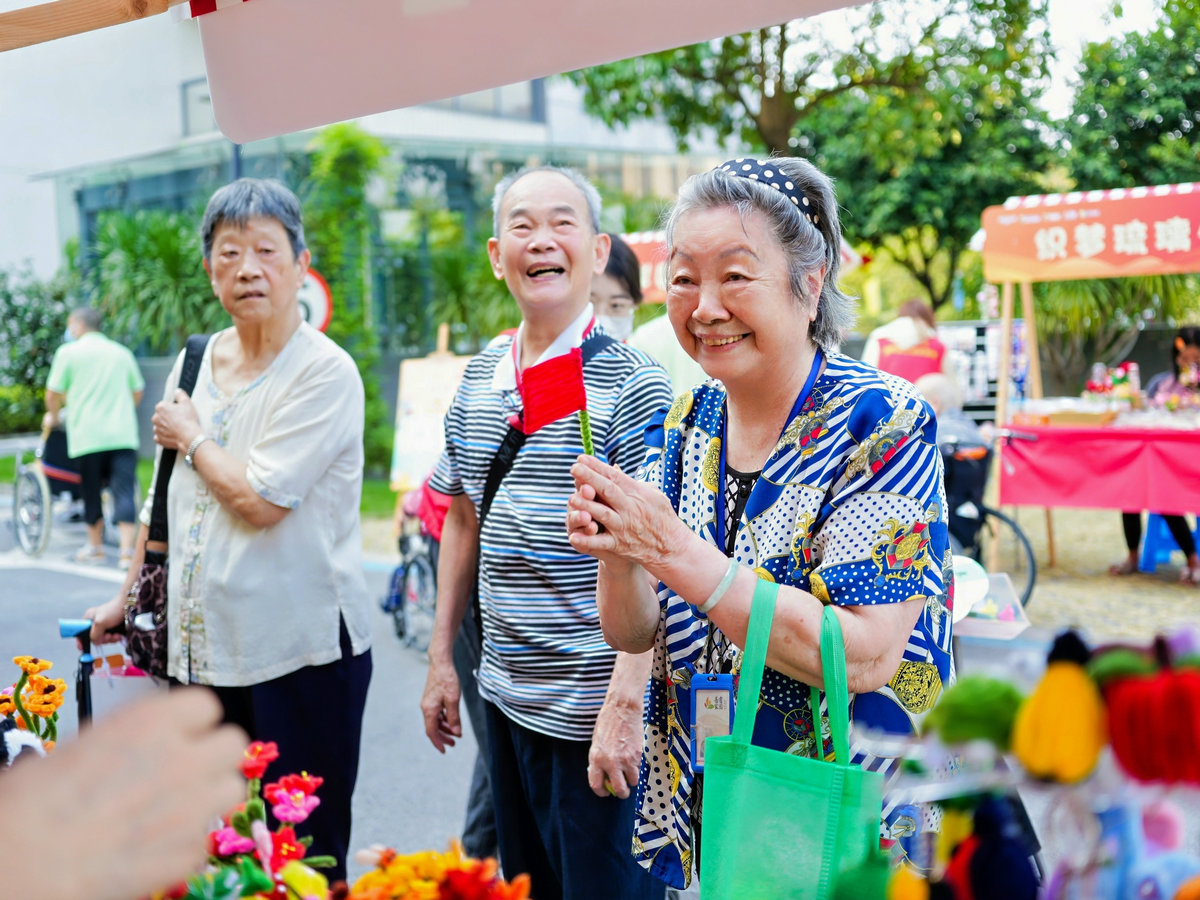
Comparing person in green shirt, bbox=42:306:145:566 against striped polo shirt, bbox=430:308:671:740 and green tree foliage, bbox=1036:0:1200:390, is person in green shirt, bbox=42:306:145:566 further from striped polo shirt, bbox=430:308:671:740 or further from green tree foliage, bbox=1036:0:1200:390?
green tree foliage, bbox=1036:0:1200:390

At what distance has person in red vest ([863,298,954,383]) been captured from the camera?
666cm

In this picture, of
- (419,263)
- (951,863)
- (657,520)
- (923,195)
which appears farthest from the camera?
(923,195)

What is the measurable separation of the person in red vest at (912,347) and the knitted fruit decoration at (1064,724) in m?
6.14

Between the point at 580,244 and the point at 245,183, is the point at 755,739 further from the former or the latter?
the point at 245,183

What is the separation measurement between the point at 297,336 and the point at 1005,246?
5850 millimetres

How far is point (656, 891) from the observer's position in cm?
201

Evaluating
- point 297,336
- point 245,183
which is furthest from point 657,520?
point 245,183

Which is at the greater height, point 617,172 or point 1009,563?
point 617,172

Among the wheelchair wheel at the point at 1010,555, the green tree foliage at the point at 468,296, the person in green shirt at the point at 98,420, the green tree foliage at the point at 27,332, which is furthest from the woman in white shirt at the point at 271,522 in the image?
the green tree foliage at the point at 27,332

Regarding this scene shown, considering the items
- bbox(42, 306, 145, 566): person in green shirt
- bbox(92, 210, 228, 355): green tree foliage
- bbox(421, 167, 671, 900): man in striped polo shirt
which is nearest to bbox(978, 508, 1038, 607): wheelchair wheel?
bbox(421, 167, 671, 900): man in striped polo shirt

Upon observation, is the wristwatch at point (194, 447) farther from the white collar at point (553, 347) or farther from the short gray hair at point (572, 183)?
the short gray hair at point (572, 183)

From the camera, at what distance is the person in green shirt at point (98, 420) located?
805cm

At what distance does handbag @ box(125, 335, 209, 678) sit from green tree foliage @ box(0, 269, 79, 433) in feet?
48.6

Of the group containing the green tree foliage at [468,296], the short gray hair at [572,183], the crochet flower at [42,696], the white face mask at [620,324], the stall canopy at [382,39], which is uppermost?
the green tree foliage at [468,296]
